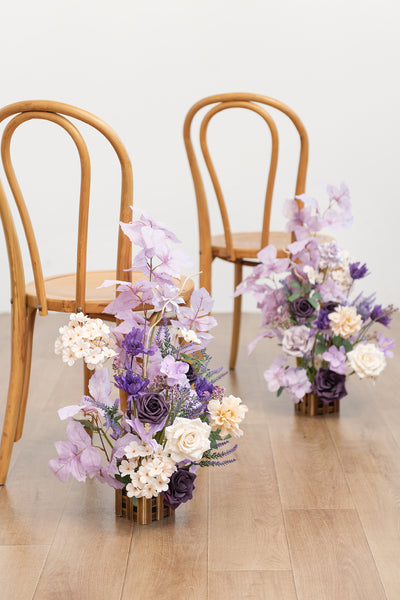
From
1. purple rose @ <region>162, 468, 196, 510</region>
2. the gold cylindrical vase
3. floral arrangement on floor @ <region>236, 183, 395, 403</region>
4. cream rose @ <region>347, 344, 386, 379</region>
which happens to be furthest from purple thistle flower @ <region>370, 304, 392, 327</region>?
purple rose @ <region>162, 468, 196, 510</region>

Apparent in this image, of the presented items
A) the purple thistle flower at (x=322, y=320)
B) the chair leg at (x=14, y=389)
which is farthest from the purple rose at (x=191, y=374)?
the purple thistle flower at (x=322, y=320)

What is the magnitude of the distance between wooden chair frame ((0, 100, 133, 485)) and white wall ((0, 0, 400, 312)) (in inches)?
71.8

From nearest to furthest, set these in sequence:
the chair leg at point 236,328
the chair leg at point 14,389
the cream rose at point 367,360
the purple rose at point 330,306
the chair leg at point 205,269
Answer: the chair leg at point 14,389
the cream rose at point 367,360
the purple rose at point 330,306
the chair leg at point 205,269
the chair leg at point 236,328

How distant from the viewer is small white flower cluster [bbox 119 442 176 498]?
157 cm

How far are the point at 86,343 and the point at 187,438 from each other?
0.27m

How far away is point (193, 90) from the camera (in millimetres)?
3598

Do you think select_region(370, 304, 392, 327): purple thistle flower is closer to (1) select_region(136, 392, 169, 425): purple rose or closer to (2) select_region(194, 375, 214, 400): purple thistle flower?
(2) select_region(194, 375, 214, 400): purple thistle flower

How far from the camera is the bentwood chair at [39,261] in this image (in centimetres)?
166

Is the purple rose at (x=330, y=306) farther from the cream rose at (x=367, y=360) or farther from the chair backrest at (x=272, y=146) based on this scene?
the chair backrest at (x=272, y=146)

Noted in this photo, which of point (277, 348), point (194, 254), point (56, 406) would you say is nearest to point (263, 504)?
point (56, 406)

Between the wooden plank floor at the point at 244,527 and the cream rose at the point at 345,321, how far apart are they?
0.27 m

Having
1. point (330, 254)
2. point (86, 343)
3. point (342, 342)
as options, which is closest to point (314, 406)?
point (342, 342)

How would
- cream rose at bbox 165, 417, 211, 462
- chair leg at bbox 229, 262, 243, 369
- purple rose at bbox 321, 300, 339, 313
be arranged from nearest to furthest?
1. cream rose at bbox 165, 417, 211, 462
2. purple rose at bbox 321, 300, 339, 313
3. chair leg at bbox 229, 262, 243, 369

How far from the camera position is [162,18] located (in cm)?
352
